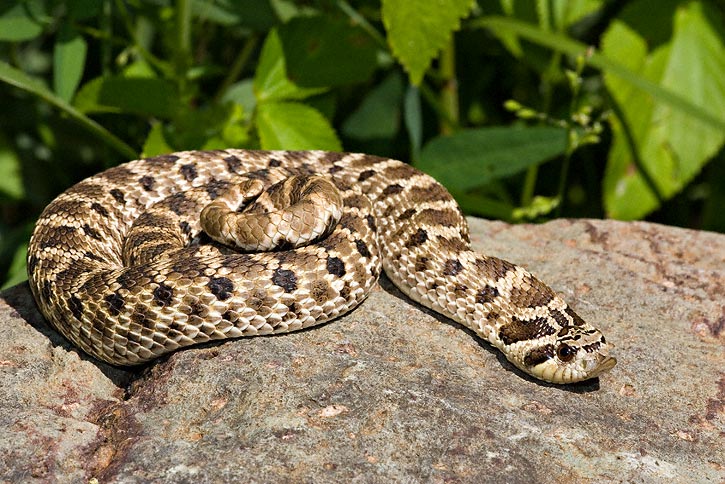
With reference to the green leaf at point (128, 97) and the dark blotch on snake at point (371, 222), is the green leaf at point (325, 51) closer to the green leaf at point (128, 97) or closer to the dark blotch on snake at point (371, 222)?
the green leaf at point (128, 97)

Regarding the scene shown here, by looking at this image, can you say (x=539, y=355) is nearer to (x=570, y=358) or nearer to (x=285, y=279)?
(x=570, y=358)

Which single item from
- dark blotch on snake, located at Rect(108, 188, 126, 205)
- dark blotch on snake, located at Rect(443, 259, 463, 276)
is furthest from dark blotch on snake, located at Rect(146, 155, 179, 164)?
dark blotch on snake, located at Rect(443, 259, 463, 276)

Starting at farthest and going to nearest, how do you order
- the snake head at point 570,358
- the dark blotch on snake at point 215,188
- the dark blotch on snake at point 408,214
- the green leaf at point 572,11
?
the green leaf at point 572,11, the dark blotch on snake at point 215,188, the dark blotch on snake at point 408,214, the snake head at point 570,358

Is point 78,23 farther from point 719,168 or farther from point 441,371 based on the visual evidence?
point 719,168

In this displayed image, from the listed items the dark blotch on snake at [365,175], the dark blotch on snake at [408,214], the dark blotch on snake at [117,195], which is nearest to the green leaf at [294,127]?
the dark blotch on snake at [365,175]

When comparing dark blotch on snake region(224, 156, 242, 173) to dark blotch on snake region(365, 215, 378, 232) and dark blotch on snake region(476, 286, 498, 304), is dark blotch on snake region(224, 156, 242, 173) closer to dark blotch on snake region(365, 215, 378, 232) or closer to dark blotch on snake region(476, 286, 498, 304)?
dark blotch on snake region(365, 215, 378, 232)

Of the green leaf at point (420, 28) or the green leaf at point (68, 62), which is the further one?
the green leaf at point (68, 62)
